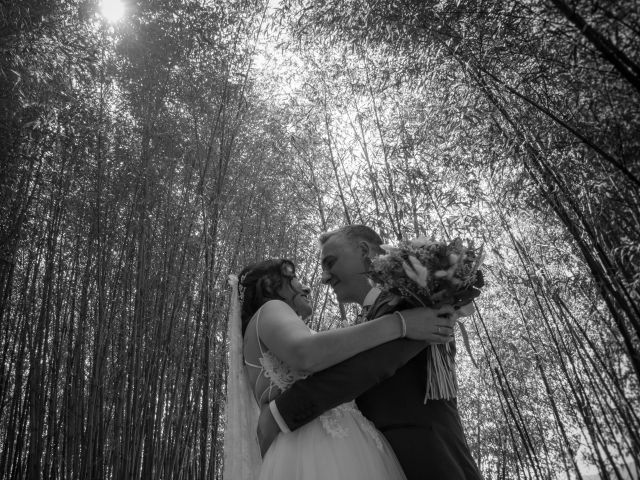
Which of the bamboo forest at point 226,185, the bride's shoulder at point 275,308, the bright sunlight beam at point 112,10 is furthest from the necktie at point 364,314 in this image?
the bright sunlight beam at point 112,10

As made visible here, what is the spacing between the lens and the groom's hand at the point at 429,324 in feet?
4.32

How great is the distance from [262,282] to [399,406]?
64 cm

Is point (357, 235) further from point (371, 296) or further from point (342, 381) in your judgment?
point (342, 381)

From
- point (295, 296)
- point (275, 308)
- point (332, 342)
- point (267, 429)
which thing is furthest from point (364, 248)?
point (267, 429)

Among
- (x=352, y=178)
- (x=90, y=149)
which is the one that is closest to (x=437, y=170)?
(x=352, y=178)

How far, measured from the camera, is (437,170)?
3828 millimetres

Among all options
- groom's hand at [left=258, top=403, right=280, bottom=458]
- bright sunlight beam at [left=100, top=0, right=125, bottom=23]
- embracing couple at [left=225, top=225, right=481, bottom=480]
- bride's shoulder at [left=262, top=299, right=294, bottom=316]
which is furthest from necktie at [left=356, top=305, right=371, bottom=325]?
bright sunlight beam at [left=100, top=0, right=125, bottom=23]

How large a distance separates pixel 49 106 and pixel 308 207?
2487mm

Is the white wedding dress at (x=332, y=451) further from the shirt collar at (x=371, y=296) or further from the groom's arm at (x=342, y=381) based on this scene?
the shirt collar at (x=371, y=296)

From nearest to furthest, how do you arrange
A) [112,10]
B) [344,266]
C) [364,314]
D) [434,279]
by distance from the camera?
[434,279]
[364,314]
[344,266]
[112,10]

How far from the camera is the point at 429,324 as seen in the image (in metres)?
1.33

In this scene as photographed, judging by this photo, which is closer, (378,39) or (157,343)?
(378,39)

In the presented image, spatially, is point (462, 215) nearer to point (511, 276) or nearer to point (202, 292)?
point (511, 276)

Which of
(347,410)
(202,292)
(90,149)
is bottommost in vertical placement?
(347,410)
